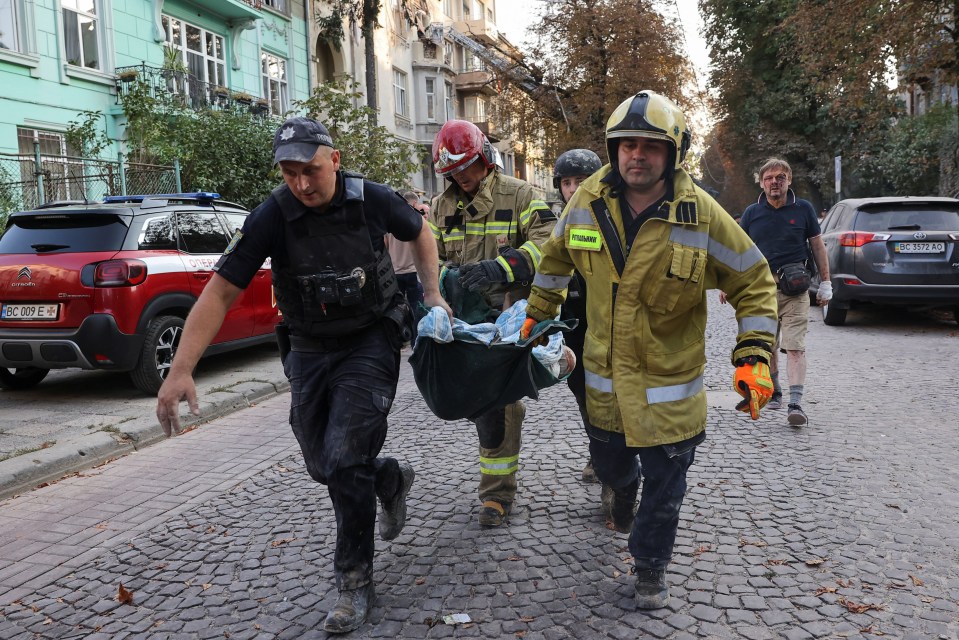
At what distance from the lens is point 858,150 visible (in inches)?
1184

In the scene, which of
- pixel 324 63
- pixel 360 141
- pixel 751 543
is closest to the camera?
pixel 751 543

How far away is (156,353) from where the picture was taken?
24.7 feet

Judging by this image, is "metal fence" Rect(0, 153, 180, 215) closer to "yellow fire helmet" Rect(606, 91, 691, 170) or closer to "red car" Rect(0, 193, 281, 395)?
"red car" Rect(0, 193, 281, 395)

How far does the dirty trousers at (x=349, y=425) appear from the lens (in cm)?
319

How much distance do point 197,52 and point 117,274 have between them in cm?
1622

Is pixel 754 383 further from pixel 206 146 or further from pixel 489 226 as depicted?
pixel 206 146

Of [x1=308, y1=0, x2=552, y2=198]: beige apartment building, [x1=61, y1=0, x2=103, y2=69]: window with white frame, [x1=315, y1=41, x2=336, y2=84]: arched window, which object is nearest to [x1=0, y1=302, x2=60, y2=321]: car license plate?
[x1=61, y1=0, x2=103, y2=69]: window with white frame

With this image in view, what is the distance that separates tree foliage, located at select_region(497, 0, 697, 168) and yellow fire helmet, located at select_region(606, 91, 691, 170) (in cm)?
2904

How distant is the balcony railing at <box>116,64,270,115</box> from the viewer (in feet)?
58.0

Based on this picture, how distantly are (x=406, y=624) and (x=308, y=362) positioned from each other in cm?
114

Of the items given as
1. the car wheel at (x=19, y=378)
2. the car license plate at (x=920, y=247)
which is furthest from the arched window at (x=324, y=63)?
the car license plate at (x=920, y=247)

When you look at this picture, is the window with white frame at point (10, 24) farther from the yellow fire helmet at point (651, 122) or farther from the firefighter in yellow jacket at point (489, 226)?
the yellow fire helmet at point (651, 122)

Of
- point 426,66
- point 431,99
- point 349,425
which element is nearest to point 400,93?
point 426,66

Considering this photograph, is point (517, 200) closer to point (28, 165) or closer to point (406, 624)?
point (406, 624)
